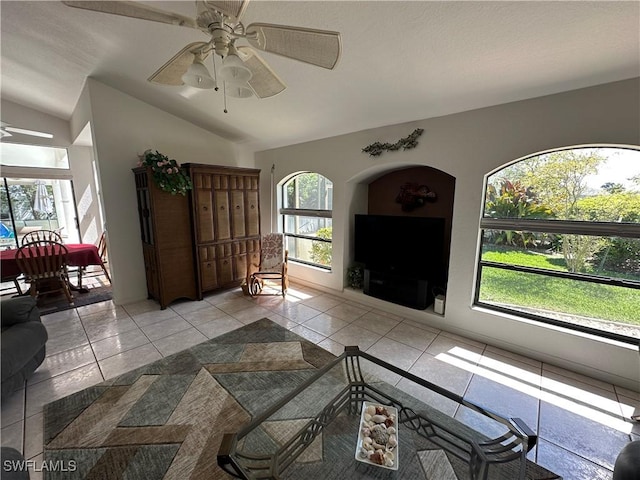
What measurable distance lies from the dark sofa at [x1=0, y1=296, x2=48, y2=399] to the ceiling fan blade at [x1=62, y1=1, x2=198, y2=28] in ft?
7.63

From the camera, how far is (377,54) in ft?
7.35

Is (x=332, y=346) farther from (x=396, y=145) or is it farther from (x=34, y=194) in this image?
(x=34, y=194)

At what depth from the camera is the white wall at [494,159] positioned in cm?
211

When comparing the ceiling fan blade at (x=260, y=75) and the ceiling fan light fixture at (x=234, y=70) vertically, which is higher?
the ceiling fan blade at (x=260, y=75)

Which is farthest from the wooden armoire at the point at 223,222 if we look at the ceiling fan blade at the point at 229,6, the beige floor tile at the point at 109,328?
the ceiling fan blade at the point at 229,6

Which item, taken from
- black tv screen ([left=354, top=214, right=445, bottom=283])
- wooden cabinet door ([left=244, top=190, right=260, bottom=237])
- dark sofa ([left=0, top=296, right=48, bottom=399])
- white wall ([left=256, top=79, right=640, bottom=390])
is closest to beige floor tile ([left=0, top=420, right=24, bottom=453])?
dark sofa ([left=0, top=296, right=48, bottom=399])

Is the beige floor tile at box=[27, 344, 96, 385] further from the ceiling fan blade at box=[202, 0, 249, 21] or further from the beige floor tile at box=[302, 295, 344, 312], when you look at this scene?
the ceiling fan blade at box=[202, 0, 249, 21]

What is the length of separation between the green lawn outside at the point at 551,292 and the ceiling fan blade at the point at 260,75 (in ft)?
8.77

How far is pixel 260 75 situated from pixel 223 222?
9.01 ft

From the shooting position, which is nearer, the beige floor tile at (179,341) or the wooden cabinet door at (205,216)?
the beige floor tile at (179,341)

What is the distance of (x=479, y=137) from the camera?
8.79 ft

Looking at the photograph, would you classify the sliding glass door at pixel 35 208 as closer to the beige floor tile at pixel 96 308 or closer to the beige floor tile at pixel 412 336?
the beige floor tile at pixel 96 308

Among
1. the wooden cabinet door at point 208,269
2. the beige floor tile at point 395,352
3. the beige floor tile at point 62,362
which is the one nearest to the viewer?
the beige floor tile at point 62,362

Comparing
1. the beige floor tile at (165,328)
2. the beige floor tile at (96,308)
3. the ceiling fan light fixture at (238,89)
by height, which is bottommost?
the beige floor tile at (165,328)
